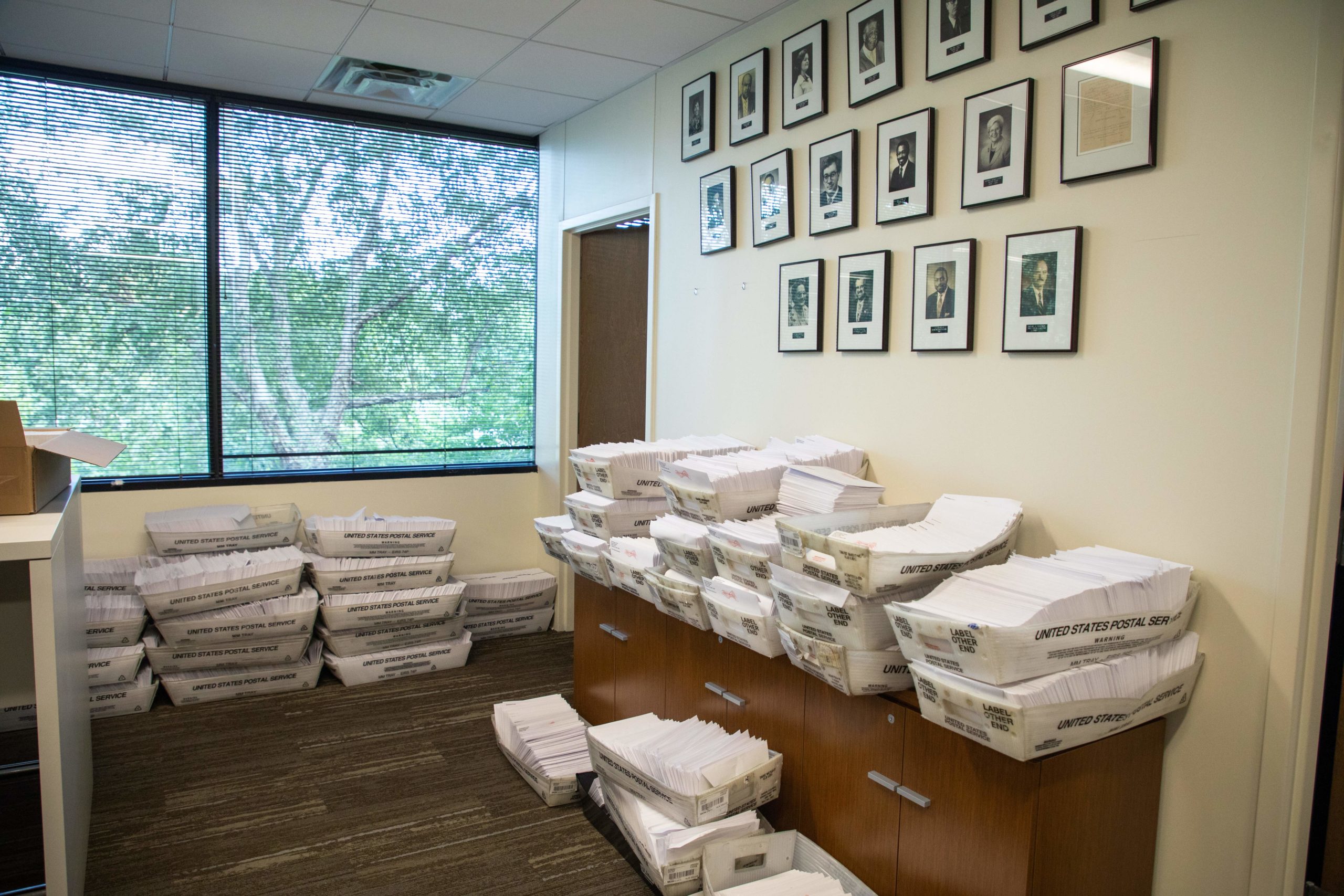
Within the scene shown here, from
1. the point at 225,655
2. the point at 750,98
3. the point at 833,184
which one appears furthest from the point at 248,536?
the point at 833,184

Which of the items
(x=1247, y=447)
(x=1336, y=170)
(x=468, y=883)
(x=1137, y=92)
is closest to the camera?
(x=1336, y=170)

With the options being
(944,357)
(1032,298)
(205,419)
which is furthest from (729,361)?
(205,419)

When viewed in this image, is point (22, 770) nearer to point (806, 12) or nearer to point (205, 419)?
point (205, 419)

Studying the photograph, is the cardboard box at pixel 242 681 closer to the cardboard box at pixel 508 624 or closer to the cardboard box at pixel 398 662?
the cardboard box at pixel 398 662

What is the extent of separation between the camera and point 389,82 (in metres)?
3.92

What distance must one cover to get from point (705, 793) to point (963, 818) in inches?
25.6

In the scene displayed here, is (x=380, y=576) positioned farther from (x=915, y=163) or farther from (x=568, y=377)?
(x=915, y=163)

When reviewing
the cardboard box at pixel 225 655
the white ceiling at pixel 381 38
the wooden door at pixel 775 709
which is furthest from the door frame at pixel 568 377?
the wooden door at pixel 775 709

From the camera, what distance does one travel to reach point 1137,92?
76.4 inches

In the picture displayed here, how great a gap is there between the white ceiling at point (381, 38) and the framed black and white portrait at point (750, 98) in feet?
0.47

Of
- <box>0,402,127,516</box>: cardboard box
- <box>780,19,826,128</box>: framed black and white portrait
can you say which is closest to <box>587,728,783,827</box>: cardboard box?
<box>0,402,127,516</box>: cardboard box

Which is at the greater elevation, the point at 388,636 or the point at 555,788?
the point at 388,636

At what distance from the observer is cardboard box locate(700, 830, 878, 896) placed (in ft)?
6.98

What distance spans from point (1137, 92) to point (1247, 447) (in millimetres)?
798
